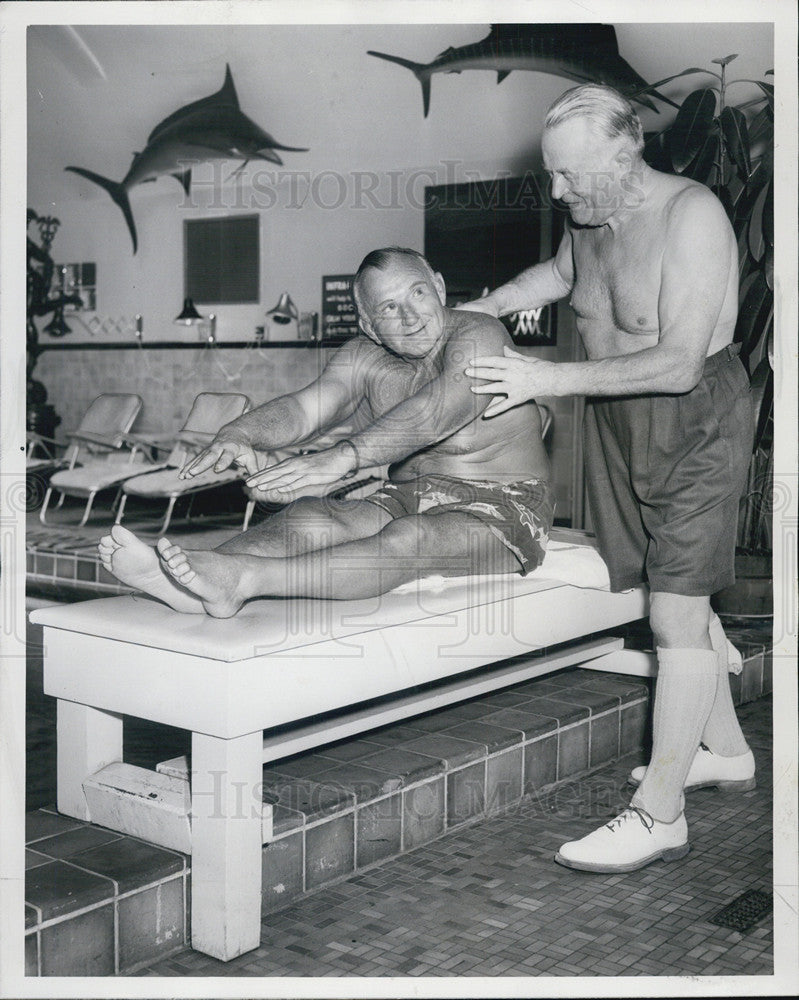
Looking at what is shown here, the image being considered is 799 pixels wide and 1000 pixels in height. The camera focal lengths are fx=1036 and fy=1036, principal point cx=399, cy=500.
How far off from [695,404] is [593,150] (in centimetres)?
57

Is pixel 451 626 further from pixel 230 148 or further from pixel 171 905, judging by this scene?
pixel 230 148

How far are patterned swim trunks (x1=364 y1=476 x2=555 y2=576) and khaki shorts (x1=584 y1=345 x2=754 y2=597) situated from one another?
36 centimetres

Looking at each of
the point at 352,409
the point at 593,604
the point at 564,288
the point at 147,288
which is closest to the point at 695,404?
the point at 564,288

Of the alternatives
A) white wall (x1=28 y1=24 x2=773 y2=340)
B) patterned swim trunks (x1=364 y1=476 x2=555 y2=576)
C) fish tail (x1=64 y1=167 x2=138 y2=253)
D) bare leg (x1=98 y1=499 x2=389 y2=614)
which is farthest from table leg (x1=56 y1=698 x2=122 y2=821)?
fish tail (x1=64 y1=167 x2=138 y2=253)

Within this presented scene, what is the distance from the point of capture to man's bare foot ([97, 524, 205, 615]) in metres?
1.96

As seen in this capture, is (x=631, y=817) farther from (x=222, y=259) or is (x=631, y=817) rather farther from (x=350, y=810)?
(x=222, y=259)

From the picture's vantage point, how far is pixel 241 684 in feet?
6.04

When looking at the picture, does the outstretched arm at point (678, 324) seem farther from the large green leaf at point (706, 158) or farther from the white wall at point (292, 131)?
the white wall at point (292, 131)

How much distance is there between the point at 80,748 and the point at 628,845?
3.83 ft

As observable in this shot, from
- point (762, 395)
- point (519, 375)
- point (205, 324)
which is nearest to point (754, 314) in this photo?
point (762, 395)

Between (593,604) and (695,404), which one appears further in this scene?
(593,604)

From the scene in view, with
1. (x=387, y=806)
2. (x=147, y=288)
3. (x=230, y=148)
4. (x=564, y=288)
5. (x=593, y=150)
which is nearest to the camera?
(x=593, y=150)

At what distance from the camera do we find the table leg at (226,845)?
1.83 meters

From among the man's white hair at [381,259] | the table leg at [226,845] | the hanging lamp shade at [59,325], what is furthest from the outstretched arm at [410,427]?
the hanging lamp shade at [59,325]
